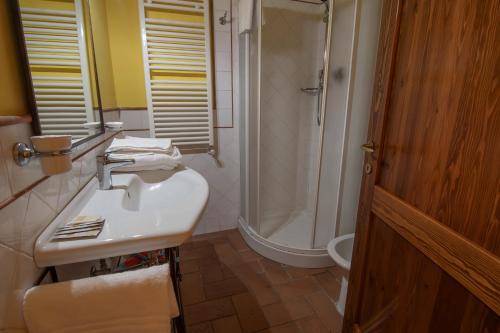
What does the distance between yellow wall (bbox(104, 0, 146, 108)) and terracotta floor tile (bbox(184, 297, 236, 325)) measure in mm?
1476

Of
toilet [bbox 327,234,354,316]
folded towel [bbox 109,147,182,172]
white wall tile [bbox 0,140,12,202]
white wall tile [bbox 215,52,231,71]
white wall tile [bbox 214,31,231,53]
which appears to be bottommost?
toilet [bbox 327,234,354,316]

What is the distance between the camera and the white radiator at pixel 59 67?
70 centimetres

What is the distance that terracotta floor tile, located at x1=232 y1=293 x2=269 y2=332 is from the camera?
143cm

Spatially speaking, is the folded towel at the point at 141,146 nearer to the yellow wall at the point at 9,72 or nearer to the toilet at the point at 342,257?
the yellow wall at the point at 9,72

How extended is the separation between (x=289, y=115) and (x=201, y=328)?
1855 millimetres

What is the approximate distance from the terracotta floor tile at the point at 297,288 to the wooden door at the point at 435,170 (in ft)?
2.26

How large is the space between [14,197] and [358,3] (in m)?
1.75

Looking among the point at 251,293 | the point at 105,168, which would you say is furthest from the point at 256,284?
the point at 105,168

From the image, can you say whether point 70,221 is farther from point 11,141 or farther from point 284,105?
point 284,105

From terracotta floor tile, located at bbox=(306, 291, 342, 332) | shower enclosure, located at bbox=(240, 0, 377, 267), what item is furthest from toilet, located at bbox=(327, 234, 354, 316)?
shower enclosure, located at bbox=(240, 0, 377, 267)

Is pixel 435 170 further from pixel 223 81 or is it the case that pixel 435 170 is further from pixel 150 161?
pixel 223 81

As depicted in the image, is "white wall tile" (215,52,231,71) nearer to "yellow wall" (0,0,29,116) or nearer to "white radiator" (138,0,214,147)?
"white radiator" (138,0,214,147)

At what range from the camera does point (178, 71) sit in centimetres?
189

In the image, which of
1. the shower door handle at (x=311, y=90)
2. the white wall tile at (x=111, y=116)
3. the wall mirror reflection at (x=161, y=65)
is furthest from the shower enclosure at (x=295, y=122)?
the white wall tile at (x=111, y=116)
